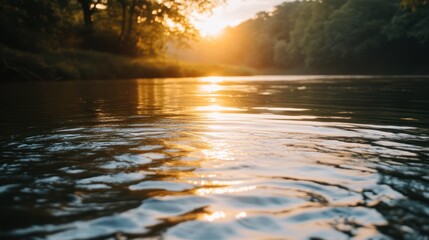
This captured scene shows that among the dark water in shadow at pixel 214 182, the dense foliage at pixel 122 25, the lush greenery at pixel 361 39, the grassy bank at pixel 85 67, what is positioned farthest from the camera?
the lush greenery at pixel 361 39

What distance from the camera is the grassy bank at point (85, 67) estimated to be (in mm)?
18438

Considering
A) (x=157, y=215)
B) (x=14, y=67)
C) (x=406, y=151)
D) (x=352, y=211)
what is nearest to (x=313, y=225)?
(x=352, y=211)

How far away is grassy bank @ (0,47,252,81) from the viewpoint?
726 inches

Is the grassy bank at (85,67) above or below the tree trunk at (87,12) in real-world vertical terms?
below

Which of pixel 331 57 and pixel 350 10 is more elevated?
pixel 350 10

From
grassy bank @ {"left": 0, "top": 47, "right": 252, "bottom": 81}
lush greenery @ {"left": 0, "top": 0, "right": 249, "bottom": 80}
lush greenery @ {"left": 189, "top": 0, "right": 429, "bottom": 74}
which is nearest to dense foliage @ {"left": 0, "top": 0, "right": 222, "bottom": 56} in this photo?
lush greenery @ {"left": 0, "top": 0, "right": 249, "bottom": 80}

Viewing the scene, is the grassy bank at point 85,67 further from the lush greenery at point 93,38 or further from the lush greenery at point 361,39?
the lush greenery at point 361,39

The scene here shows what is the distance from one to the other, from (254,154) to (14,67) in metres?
17.3

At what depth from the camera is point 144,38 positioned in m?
34.4

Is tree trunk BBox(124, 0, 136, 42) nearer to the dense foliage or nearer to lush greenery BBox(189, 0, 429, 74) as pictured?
the dense foliage

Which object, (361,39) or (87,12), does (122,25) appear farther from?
(361,39)

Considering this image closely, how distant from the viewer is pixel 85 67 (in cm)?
2297

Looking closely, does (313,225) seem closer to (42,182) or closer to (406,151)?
(42,182)

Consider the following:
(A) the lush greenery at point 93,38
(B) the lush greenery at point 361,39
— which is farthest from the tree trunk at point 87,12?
(B) the lush greenery at point 361,39
